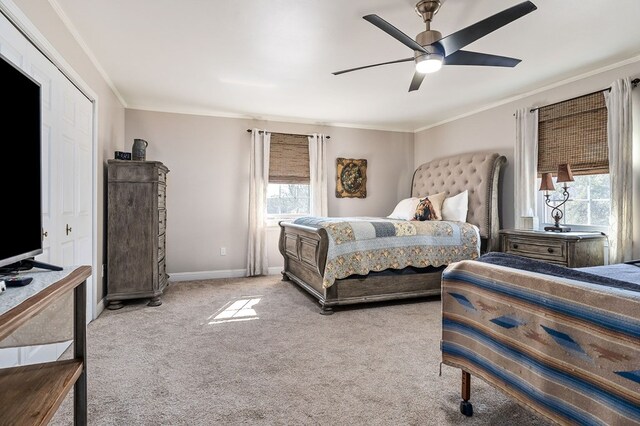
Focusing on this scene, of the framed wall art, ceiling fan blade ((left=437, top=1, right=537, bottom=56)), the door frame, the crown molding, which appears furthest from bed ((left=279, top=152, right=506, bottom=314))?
the crown molding

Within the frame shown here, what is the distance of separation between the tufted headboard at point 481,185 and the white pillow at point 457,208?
112 millimetres

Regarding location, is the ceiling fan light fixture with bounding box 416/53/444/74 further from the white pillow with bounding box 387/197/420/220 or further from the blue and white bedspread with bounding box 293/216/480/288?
the white pillow with bounding box 387/197/420/220

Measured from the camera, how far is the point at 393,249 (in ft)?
11.6

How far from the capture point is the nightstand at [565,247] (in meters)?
2.98

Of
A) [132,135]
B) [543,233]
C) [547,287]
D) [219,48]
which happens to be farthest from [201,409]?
[132,135]

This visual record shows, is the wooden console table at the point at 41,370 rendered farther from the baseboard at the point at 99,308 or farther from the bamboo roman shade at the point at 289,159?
the bamboo roman shade at the point at 289,159

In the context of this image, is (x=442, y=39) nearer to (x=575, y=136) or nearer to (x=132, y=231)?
(x=575, y=136)

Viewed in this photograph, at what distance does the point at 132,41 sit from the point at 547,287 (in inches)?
131

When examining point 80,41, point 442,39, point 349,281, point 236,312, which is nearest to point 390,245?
point 349,281

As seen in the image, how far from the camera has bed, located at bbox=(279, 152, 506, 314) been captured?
3328 millimetres

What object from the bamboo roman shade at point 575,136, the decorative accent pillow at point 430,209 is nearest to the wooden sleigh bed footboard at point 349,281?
the decorative accent pillow at point 430,209

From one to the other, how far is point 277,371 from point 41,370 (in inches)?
50.0

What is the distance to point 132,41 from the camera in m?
2.78

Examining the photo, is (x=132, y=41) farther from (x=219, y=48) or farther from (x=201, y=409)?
(x=201, y=409)
